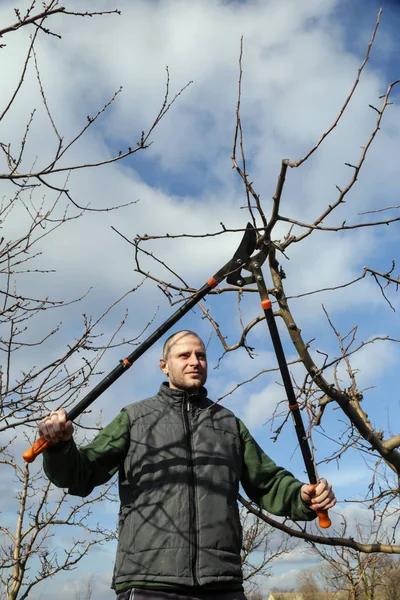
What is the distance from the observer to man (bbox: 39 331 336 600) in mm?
2475

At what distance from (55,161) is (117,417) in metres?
1.41

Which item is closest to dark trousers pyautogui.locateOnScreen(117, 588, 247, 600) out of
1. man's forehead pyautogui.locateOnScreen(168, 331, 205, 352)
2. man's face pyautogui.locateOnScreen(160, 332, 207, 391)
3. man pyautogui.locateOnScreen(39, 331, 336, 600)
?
man pyautogui.locateOnScreen(39, 331, 336, 600)

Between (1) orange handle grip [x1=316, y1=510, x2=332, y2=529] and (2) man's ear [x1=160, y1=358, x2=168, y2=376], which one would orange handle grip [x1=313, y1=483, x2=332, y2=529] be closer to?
(1) orange handle grip [x1=316, y1=510, x2=332, y2=529]

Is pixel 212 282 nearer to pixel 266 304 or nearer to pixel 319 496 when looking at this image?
pixel 266 304

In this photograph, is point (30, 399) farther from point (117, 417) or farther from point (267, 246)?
point (267, 246)

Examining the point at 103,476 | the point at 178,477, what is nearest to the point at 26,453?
the point at 103,476

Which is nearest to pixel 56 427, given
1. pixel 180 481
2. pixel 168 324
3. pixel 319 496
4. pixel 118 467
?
pixel 118 467

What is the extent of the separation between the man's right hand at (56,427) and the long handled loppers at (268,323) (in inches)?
2.3

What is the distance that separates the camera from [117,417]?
2957 millimetres

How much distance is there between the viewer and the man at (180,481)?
247cm

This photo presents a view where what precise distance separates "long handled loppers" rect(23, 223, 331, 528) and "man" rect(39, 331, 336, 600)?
134 millimetres

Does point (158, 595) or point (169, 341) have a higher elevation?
point (169, 341)

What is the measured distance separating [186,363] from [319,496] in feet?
3.08

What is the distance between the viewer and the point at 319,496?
2682 mm
